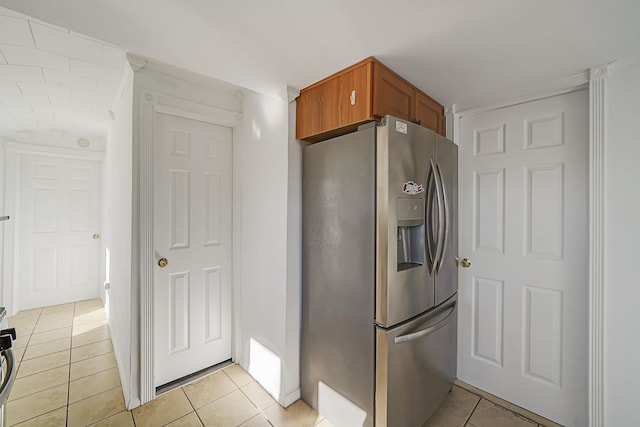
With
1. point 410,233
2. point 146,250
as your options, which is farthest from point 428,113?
point 146,250

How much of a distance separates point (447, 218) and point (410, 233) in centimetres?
28

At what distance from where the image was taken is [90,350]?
99.0 inches

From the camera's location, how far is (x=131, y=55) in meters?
1.69

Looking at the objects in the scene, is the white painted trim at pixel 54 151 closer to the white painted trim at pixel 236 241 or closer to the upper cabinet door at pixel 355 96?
the white painted trim at pixel 236 241

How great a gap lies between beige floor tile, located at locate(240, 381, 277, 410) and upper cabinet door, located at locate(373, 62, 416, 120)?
2023 millimetres

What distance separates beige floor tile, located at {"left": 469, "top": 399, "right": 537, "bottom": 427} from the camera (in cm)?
167

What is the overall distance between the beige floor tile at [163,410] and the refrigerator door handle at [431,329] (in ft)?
4.99

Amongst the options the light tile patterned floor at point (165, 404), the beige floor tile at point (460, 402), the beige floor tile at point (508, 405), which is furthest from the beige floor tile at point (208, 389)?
the beige floor tile at point (508, 405)

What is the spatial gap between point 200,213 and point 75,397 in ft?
5.10

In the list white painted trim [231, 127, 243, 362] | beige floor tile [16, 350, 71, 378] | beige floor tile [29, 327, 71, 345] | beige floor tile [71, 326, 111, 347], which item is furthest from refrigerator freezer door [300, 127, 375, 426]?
beige floor tile [29, 327, 71, 345]

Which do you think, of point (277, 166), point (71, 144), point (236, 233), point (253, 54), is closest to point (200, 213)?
point (236, 233)

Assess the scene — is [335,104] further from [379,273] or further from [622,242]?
[622,242]

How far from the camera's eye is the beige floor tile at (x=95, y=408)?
5.46 ft

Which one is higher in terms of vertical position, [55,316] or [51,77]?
[51,77]
